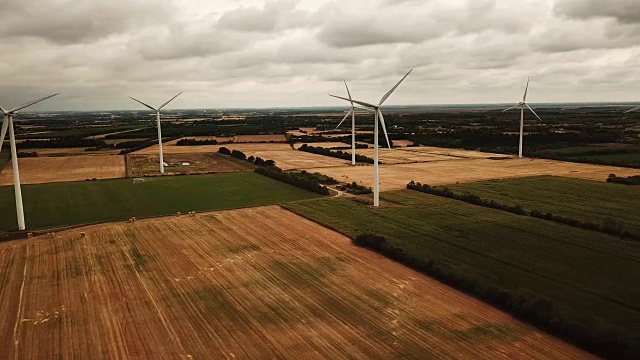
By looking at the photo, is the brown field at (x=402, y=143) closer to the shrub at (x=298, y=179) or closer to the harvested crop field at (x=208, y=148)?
the harvested crop field at (x=208, y=148)

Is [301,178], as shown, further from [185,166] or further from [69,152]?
[69,152]

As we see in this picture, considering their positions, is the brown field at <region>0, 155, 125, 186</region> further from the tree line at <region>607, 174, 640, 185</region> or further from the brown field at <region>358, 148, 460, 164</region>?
the tree line at <region>607, 174, 640, 185</region>

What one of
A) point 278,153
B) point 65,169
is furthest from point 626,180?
point 65,169

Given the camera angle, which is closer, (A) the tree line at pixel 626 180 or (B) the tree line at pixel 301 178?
(B) the tree line at pixel 301 178

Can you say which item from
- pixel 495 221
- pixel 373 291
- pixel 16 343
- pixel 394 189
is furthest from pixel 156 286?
pixel 394 189

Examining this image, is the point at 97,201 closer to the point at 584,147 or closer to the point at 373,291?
the point at 373,291

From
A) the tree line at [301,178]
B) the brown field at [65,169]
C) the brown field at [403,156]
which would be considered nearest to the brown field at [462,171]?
the tree line at [301,178]

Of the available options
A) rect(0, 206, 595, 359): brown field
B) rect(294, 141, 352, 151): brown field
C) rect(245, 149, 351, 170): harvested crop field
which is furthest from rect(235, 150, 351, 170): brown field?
rect(0, 206, 595, 359): brown field

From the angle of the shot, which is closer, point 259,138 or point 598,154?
point 598,154

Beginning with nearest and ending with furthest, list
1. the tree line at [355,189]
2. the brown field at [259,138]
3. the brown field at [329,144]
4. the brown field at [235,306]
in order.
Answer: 1. the brown field at [235,306]
2. the tree line at [355,189]
3. the brown field at [329,144]
4. the brown field at [259,138]
